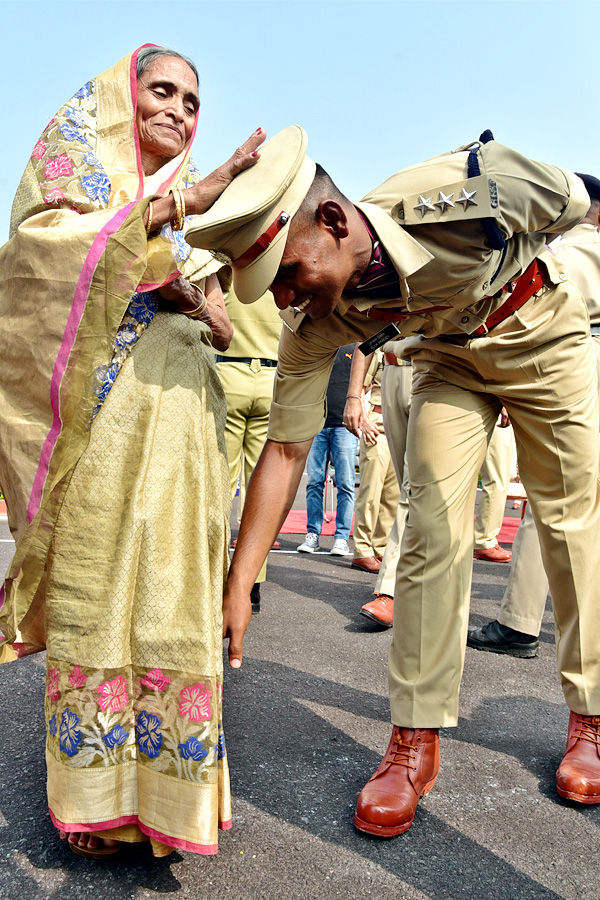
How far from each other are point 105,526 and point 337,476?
5.22 metres

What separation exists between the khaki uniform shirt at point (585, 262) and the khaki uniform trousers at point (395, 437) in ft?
4.09

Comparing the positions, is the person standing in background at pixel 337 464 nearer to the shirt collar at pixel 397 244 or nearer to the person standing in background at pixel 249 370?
the person standing in background at pixel 249 370

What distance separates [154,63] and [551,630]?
345 centimetres

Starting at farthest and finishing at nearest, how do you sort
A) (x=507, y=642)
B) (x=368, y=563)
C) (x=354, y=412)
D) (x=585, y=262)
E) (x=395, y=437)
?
(x=368, y=563)
(x=354, y=412)
(x=395, y=437)
(x=507, y=642)
(x=585, y=262)

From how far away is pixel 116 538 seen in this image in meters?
1.80

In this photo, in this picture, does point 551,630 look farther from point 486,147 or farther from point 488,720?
point 486,147

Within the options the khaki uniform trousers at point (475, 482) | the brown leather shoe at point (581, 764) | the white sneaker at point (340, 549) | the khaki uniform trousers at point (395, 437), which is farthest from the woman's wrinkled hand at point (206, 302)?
the white sneaker at point (340, 549)

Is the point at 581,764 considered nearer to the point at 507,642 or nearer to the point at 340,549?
the point at 507,642

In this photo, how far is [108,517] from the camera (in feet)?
5.91

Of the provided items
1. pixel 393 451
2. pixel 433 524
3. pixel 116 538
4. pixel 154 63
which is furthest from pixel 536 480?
pixel 393 451

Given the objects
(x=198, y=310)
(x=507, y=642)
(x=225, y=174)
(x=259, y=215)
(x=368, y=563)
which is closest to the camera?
(x=259, y=215)

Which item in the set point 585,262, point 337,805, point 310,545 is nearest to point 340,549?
point 310,545

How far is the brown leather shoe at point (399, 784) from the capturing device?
1942 millimetres

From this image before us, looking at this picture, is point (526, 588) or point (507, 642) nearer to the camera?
point (526, 588)
